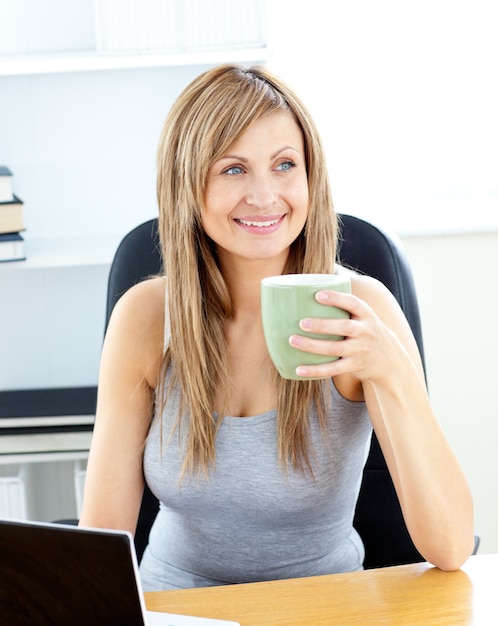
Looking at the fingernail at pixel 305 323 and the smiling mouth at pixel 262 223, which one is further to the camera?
the smiling mouth at pixel 262 223

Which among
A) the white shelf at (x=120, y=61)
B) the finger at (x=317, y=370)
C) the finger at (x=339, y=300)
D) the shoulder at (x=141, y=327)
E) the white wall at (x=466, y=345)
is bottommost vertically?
the white wall at (x=466, y=345)

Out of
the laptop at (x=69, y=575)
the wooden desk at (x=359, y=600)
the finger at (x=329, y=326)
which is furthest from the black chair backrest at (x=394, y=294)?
the laptop at (x=69, y=575)

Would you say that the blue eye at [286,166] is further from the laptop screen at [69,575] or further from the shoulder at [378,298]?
the laptop screen at [69,575]

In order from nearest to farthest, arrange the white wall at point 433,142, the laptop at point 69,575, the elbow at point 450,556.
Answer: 1. the laptop at point 69,575
2. the elbow at point 450,556
3. the white wall at point 433,142

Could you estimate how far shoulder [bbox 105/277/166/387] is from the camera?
4.73ft

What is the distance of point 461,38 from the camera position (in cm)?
240

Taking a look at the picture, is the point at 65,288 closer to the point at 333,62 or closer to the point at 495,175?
the point at 333,62

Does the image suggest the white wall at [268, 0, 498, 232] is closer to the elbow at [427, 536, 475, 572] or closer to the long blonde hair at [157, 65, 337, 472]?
the long blonde hair at [157, 65, 337, 472]

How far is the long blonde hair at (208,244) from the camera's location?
1320mm

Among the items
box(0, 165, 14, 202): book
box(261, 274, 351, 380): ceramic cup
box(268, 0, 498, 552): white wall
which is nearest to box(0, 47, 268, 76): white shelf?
box(0, 165, 14, 202): book

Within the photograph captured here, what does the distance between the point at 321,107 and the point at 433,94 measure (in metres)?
0.31

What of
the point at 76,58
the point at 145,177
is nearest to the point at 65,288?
the point at 145,177

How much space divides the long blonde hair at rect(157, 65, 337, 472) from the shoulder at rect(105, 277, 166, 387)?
1.1 inches

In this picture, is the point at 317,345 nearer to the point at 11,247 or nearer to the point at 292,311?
the point at 292,311
